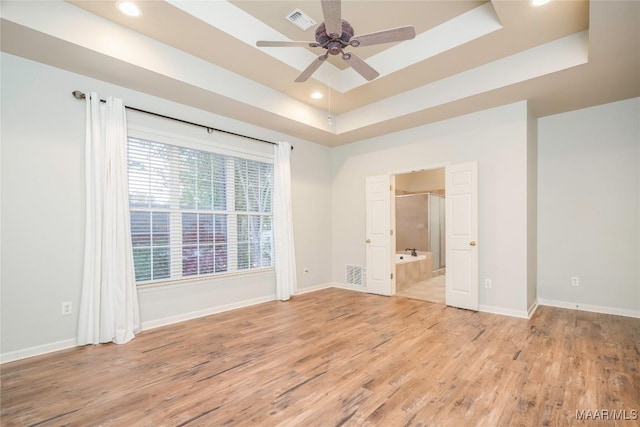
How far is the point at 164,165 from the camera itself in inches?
145

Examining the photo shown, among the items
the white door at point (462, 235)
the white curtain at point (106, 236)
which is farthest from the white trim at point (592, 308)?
the white curtain at point (106, 236)

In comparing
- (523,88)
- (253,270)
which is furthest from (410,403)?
(523,88)

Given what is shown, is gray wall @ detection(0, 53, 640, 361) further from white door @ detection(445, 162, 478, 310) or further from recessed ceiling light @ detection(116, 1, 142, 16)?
recessed ceiling light @ detection(116, 1, 142, 16)

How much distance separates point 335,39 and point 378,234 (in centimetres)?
348

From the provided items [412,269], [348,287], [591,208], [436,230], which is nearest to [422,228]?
[436,230]

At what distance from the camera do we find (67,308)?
2.96 metres

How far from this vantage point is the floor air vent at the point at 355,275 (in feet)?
18.0

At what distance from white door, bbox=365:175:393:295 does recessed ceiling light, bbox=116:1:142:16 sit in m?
3.94

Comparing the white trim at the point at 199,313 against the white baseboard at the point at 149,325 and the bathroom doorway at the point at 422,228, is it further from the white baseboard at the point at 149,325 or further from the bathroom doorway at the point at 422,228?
the bathroom doorway at the point at 422,228

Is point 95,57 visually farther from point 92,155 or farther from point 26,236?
point 26,236

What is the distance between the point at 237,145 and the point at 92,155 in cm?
183

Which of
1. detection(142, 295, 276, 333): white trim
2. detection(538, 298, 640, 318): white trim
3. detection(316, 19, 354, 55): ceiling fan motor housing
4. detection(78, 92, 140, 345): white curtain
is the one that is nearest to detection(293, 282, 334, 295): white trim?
detection(142, 295, 276, 333): white trim

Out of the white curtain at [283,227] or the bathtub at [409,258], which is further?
the bathtub at [409,258]

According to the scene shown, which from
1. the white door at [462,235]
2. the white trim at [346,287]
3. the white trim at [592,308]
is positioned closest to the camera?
the white trim at [592,308]
